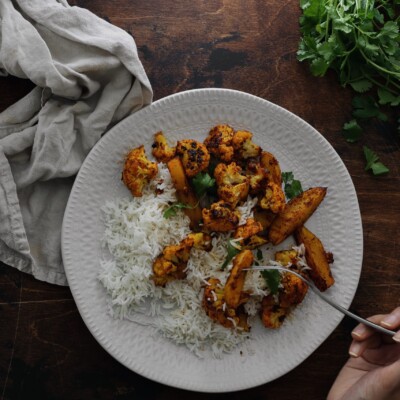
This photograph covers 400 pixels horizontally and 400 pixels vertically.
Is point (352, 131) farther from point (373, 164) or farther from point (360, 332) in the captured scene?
point (360, 332)

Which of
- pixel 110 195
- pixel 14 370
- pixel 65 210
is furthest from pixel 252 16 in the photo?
pixel 14 370

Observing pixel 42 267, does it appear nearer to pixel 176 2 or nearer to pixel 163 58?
pixel 163 58

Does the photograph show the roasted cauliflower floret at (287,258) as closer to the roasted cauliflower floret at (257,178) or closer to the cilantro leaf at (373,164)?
the roasted cauliflower floret at (257,178)

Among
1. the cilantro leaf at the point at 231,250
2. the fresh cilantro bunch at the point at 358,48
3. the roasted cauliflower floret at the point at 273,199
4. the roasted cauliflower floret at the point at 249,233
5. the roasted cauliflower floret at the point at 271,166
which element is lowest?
the cilantro leaf at the point at 231,250

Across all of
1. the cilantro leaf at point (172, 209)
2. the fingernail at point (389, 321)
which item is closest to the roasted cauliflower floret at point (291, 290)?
the fingernail at point (389, 321)

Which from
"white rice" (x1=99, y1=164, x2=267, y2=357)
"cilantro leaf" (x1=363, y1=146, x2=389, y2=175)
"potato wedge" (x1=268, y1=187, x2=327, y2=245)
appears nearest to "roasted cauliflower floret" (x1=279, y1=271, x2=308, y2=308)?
"white rice" (x1=99, y1=164, x2=267, y2=357)

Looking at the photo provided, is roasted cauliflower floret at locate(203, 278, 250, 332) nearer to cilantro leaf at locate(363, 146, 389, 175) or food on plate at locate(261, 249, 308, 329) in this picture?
food on plate at locate(261, 249, 308, 329)
